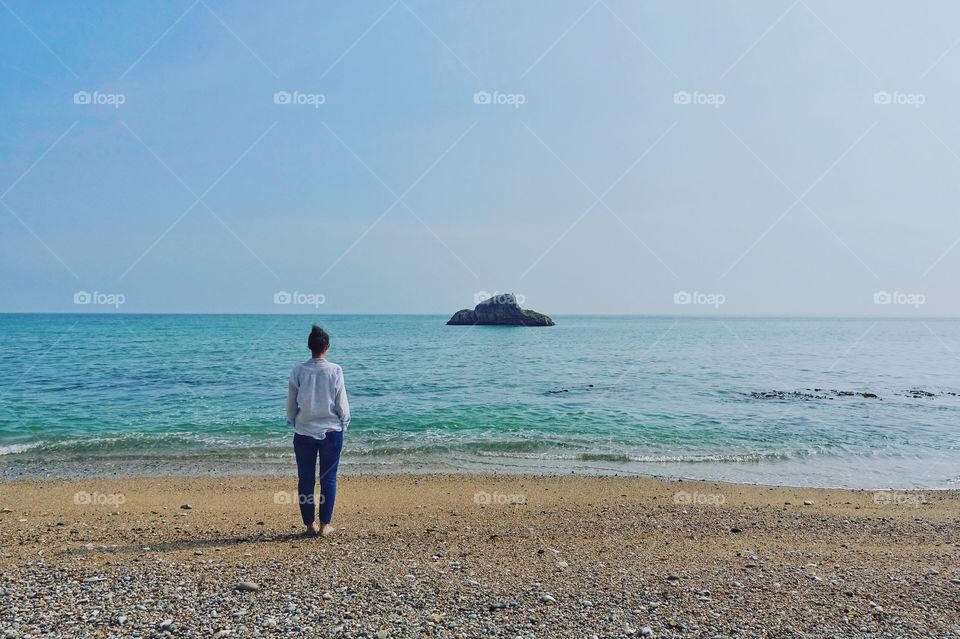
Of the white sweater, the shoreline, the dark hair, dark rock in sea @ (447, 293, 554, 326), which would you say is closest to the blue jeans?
the white sweater

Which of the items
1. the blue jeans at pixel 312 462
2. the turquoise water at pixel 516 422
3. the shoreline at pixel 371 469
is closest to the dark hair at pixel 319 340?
the blue jeans at pixel 312 462

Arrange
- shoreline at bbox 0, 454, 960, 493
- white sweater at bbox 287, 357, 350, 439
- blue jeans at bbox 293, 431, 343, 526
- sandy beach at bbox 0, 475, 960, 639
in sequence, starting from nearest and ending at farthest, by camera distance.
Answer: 1. sandy beach at bbox 0, 475, 960, 639
2. white sweater at bbox 287, 357, 350, 439
3. blue jeans at bbox 293, 431, 343, 526
4. shoreline at bbox 0, 454, 960, 493

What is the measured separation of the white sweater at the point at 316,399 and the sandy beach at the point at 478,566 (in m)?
1.41

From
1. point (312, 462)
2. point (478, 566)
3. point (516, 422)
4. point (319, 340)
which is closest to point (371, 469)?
point (312, 462)

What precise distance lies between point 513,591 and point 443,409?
15325 mm

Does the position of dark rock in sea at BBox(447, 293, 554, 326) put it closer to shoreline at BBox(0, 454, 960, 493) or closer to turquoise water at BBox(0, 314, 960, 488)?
turquoise water at BBox(0, 314, 960, 488)

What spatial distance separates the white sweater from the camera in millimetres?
7137

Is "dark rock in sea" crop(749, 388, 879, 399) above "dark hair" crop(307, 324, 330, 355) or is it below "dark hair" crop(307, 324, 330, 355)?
below

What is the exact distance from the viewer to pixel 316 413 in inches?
281

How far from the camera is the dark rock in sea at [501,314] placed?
106 m

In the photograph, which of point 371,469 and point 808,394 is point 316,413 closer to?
point 371,469

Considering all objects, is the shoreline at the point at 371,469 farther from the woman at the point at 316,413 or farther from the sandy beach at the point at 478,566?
the woman at the point at 316,413

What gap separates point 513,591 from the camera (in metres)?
5.57

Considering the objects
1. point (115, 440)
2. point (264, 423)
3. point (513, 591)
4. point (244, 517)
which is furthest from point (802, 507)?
point (115, 440)
